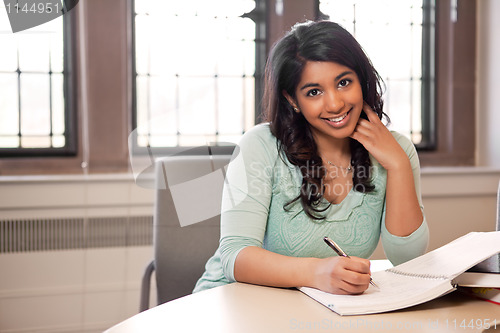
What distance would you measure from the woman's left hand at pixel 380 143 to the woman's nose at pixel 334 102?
4.1 inches

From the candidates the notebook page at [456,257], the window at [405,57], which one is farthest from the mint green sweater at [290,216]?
the window at [405,57]

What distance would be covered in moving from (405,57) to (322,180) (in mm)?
2290

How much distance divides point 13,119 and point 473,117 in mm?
2772

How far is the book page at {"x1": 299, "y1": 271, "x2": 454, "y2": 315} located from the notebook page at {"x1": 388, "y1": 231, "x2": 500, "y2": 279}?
3 centimetres

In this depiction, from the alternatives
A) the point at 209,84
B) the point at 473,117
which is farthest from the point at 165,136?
the point at 473,117

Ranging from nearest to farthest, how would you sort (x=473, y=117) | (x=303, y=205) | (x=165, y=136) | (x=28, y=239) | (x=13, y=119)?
(x=303, y=205) < (x=28, y=239) < (x=13, y=119) < (x=165, y=136) < (x=473, y=117)

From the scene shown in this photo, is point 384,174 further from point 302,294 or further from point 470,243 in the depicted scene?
point 302,294

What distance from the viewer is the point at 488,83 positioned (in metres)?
3.32

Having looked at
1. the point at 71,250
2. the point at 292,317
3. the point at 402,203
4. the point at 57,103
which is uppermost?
the point at 57,103

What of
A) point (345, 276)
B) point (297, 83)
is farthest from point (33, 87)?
point (345, 276)

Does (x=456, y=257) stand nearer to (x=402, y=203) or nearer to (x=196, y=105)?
(x=402, y=203)

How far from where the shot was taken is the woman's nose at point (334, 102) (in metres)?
1.32

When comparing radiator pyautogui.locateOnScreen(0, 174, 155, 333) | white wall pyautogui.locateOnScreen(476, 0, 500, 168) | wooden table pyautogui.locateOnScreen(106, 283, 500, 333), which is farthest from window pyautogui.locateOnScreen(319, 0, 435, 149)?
wooden table pyautogui.locateOnScreen(106, 283, 500, 333)

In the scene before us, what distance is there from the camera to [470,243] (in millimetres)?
1089
